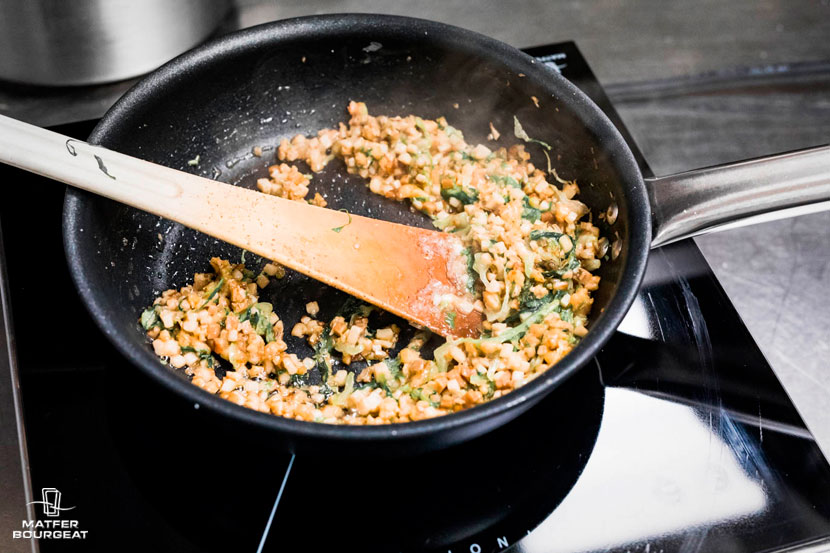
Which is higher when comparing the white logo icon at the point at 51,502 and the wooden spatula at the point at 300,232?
the wooden spatula at the point at 300,232

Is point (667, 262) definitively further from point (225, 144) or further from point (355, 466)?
point (225, 144)

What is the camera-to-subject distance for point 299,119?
1.29 m

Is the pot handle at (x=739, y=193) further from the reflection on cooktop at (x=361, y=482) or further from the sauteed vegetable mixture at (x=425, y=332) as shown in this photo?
the reflection on cooktop at (x=361, y=482)

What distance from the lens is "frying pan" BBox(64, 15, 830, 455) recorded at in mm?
792

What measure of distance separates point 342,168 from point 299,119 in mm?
116

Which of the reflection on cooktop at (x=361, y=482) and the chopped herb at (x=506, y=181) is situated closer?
the reflection on cooktop at (x=361, y=482)

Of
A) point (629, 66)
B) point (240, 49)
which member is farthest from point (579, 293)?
A: point (629, 66)

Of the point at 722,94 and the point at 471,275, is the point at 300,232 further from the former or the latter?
the point at 722,94

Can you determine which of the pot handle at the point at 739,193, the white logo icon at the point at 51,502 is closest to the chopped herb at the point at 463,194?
the pot handle at the point at 739,193

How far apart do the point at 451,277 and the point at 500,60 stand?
33 cm

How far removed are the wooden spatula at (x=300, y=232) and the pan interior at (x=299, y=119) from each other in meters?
0.05

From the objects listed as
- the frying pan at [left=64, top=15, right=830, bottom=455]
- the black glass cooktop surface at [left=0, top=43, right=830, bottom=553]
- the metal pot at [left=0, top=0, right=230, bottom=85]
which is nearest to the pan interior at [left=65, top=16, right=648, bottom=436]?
the frying pan at [left=64, top=15, right=830, bottom=455]

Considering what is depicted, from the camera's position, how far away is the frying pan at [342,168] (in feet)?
2.60

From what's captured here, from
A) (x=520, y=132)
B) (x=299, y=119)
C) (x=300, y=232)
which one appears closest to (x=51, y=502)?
(x=300, y=232)
